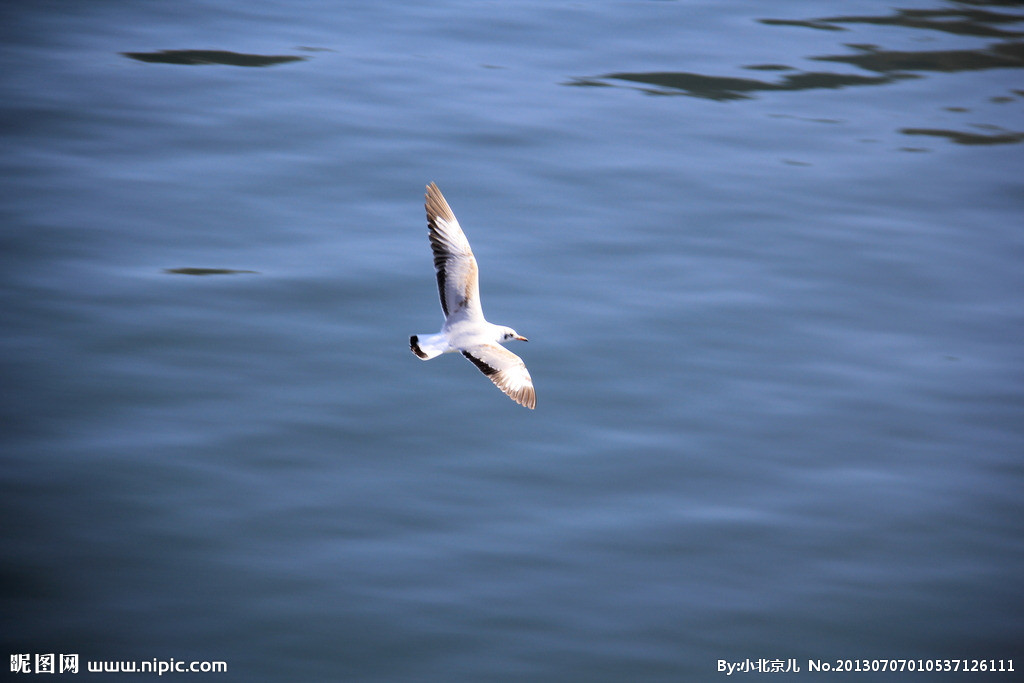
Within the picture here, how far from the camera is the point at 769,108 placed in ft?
53.7

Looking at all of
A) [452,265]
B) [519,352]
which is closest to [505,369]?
[452,265]

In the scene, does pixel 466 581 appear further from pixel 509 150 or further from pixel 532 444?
pixel 509 150

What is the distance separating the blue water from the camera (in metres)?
8.70

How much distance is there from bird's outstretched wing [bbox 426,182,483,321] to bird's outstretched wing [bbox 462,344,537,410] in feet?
0.95

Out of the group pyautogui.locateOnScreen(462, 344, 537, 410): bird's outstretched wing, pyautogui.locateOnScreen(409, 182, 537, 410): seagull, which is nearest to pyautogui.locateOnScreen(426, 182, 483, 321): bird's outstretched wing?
pyautogui.locateOnScreen(409, 182, 537, 410): seagull

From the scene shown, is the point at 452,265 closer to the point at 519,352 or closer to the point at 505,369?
the point at 505,369

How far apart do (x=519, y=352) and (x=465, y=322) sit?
2794mm

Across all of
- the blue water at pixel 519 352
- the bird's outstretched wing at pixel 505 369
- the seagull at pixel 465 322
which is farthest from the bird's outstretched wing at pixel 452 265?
the blue water at pixel 519 352

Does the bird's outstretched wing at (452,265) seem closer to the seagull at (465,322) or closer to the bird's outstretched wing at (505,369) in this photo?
the seagull at (465,322)

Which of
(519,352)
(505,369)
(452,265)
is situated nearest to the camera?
(505,369)

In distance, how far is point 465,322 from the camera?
8695mm

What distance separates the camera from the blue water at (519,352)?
28.6 feet

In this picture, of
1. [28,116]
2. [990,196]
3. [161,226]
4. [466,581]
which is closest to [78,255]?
[161,226]

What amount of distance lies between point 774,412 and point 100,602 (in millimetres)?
6053
